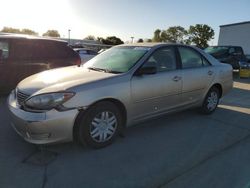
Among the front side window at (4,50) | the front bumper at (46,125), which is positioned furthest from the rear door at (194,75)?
the front side window at (4,50)

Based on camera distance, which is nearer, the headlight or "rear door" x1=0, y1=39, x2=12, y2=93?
the headlight

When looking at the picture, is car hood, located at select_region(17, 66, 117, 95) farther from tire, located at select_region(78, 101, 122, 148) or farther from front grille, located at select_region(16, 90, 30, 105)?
tire, located at select_region(78, 101, 122, 148)

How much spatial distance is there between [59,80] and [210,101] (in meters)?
3.33

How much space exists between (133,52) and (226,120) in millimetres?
2439

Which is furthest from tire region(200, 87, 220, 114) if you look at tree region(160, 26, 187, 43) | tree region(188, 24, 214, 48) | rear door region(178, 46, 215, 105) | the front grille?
tree region(160, 26, 187, 43)

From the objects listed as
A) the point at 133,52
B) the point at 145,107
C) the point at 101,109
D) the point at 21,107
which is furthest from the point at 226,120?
the point at 21,107

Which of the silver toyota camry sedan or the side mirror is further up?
the side mirror

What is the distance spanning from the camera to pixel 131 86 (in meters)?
3.74

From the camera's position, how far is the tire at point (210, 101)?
530 cm

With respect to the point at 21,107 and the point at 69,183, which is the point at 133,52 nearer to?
the point at 21,107

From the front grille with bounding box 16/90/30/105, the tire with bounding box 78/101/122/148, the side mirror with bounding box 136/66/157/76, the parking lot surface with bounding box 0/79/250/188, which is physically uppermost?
the side mirror with bounding box 136/66/157/76

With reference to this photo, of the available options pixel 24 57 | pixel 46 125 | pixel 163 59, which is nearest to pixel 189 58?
pixel 163 59

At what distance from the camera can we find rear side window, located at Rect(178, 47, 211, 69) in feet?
15.5

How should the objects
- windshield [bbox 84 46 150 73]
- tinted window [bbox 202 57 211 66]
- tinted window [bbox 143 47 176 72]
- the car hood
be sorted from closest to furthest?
the car hood < windshield [bbox 84 46 150 73] < tinted window [bbox 143 47 176 72] < tinted window [bbox 202 57 211 66]
